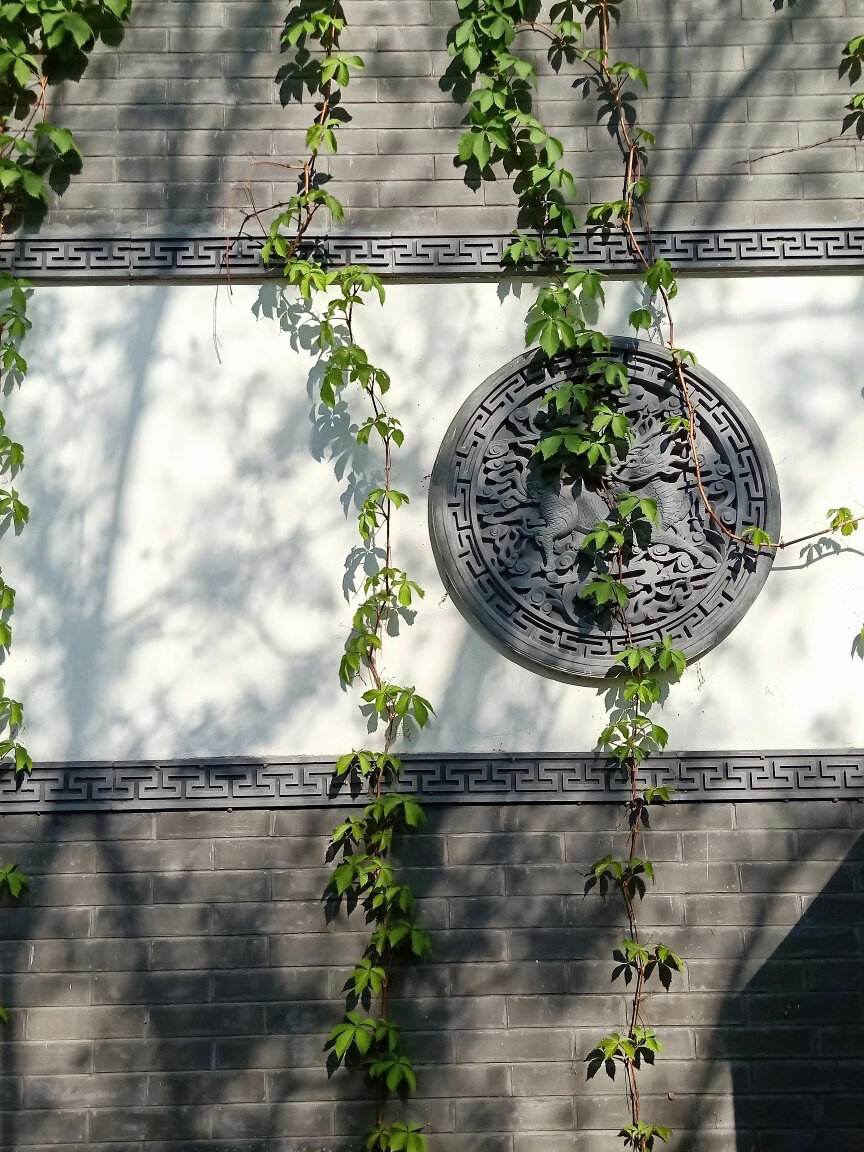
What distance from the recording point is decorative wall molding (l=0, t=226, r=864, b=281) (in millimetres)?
4141

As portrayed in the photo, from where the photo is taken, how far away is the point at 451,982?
3.79 m

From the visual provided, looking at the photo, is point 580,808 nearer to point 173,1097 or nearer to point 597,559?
point 597,559

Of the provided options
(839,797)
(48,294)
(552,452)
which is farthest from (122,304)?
(839,797)

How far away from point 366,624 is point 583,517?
27.5 inches

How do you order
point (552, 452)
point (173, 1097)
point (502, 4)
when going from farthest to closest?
point (502, 4), point (552, 452), point (173, 1097)

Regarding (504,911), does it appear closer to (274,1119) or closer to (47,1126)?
(274,1119)

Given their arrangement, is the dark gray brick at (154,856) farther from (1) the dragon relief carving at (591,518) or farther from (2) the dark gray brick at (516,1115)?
(1) the dragon relief carving at (591,518)

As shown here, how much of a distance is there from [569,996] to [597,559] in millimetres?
1196

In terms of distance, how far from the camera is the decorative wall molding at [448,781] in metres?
3.87

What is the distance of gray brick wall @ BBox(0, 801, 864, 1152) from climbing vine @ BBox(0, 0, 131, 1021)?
0.65 meters

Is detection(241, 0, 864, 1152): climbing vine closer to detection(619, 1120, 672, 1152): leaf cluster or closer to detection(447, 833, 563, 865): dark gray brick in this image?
detection(619, 1120, 672, 1152): leaf cluster

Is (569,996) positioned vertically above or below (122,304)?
below

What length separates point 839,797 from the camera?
391 centimetres

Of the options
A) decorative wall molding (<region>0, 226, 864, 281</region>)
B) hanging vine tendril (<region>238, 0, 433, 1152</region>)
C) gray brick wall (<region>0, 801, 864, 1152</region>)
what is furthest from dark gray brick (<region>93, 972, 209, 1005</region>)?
decorative wall molding (<region>0, 226, 864, 281</region>)
